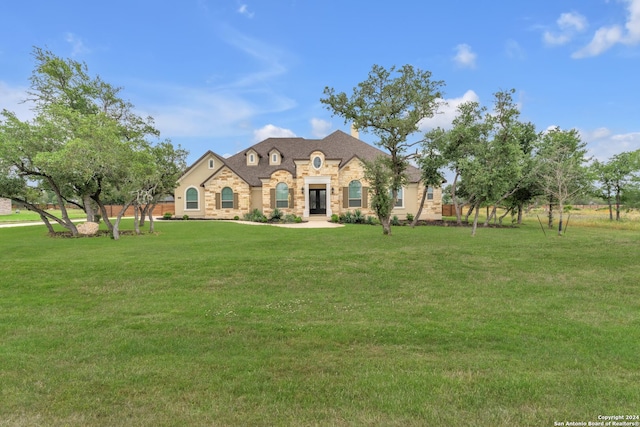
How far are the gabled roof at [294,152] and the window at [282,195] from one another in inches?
53.9

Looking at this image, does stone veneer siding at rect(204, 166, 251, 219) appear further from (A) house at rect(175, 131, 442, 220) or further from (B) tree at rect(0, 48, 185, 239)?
(B) tree at rect(0, 48, 185, 239)

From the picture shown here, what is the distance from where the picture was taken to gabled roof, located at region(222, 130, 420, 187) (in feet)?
98.2

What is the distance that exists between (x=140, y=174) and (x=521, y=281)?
16.2m

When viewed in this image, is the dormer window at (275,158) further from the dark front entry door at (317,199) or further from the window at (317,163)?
the window at (317,163)

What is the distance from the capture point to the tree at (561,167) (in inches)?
695

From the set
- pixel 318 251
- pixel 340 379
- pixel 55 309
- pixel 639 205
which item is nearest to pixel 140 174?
pixel 318 251

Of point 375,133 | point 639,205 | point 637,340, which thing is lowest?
point 637,340

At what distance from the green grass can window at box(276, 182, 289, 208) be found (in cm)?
1916

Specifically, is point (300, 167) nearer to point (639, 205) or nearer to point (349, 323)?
point (349, 323)

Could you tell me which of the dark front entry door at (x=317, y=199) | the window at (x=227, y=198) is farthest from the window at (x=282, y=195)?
the window at (x=227, y=198)

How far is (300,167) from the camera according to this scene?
28.4 metres

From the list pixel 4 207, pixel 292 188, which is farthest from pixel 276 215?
pixel 4 207

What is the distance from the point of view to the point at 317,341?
15.7 feet

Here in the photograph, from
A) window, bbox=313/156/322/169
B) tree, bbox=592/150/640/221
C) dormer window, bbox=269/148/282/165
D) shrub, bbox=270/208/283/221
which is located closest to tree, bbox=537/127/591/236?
tree, bbox=592/150/640/221
